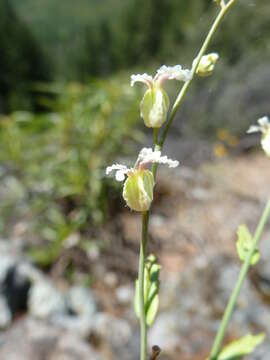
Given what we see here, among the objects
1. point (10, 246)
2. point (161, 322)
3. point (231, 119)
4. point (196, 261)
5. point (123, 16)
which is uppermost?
point (123, 16)

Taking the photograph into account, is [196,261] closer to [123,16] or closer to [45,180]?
[45,180]

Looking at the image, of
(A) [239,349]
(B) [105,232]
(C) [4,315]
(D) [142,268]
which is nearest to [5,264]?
(C) [4,315]

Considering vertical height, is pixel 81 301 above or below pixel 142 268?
above

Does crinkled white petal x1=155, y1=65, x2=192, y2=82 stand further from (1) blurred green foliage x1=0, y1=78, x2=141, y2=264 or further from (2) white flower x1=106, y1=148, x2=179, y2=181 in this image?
(1) blurred green foliage x1=0, y1=78, x2=141, y2=264

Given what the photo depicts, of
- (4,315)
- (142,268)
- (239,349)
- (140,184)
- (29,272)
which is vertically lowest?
(239,349)

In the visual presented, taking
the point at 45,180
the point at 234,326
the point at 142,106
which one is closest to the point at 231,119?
the point at 45,180

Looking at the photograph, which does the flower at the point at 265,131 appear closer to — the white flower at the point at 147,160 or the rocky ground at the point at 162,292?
the white flower at the point at 147,160

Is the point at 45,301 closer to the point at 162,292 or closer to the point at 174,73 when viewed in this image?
the point at 162,292
